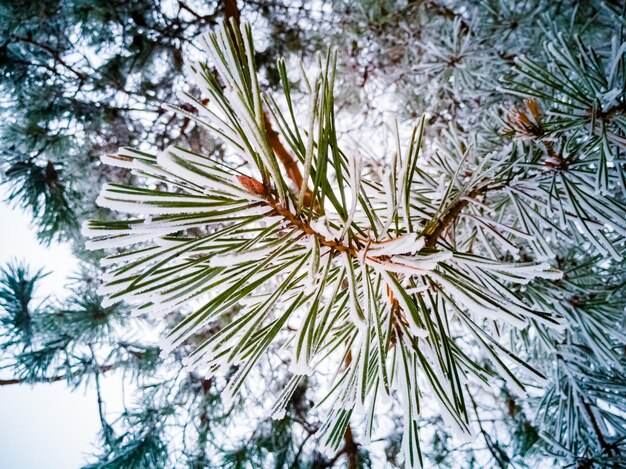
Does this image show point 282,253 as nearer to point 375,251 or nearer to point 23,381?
point 375,251

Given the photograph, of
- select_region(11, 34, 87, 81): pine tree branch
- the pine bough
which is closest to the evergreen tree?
the pine bough

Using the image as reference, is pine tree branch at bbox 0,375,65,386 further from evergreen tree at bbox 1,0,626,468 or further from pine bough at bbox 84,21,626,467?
pine bough at bbox 84,21,626,467

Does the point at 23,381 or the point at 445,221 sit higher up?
the point at 445,221

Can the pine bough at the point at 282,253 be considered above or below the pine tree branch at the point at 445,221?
below

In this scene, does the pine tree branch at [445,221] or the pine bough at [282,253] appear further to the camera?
the pine tree branch at [445,221]

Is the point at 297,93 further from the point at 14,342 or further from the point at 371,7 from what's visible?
the point at 14,342

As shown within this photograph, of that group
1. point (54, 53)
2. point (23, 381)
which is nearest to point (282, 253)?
point (23, 381)

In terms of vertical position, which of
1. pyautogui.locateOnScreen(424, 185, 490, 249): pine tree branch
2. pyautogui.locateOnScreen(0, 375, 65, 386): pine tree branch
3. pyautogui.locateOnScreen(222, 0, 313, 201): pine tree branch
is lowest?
pyautogui.locateOnScreen(0, 375, 65, 386): pine tree branch

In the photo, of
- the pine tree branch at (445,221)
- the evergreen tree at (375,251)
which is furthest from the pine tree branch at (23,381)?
the pine tree branch at (445,221)

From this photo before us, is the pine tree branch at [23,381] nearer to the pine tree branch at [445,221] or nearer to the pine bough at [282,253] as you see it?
the pine bough at [282,253]

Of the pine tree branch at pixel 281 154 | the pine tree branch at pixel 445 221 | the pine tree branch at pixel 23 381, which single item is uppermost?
the pine tree branch at pixel 281 154

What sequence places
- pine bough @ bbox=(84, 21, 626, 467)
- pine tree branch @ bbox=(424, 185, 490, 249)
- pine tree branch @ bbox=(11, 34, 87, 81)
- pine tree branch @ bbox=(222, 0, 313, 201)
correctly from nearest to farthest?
pine bough @ bbox=(84, 21, 626, 467)
pine tree branch @ bbox=(424, 185, 490, 249)
pine tree branch @ bbox=(222, 0, 313, 201)
pine tree branch @ bbox=(11, 34, 87, 81)
